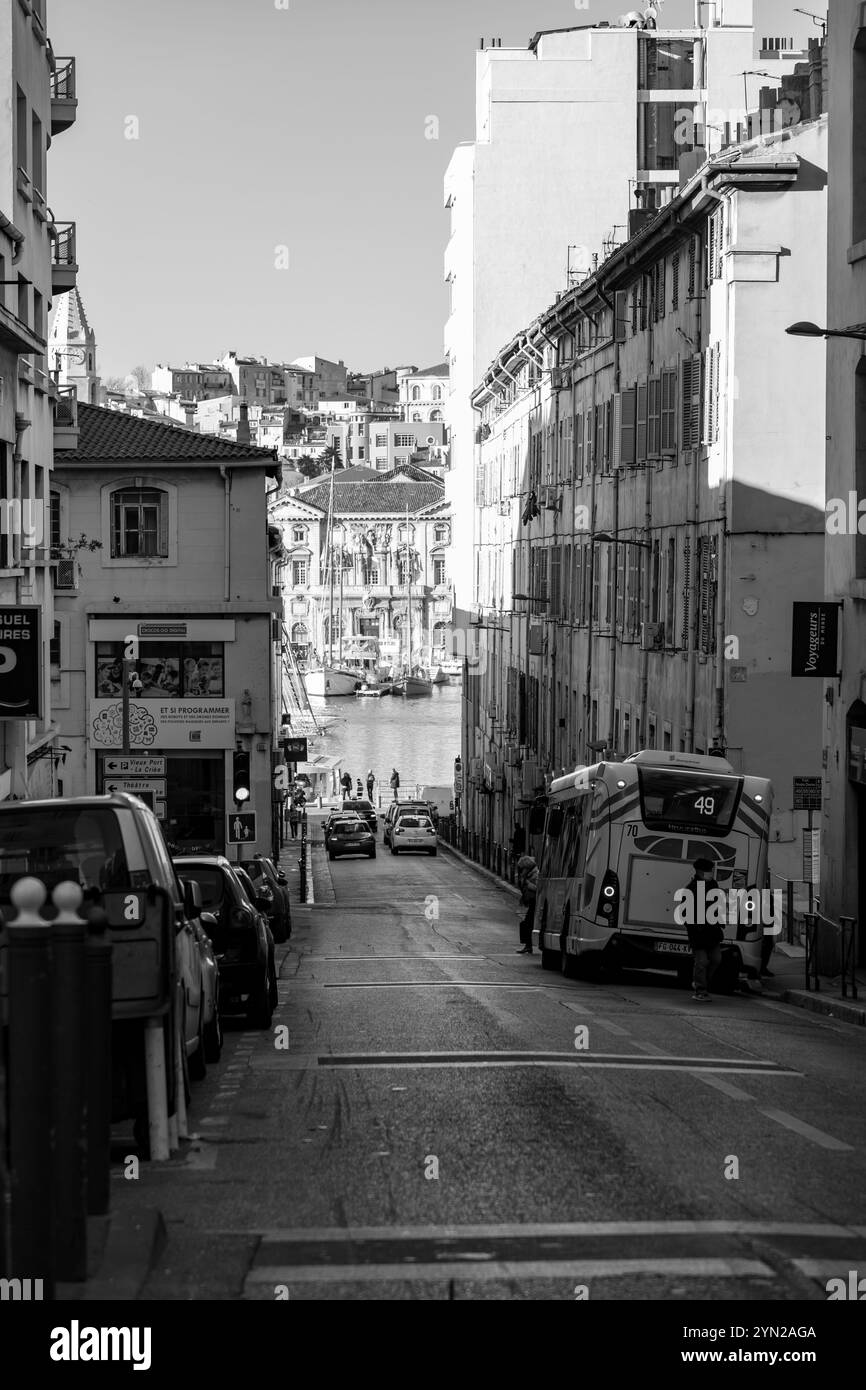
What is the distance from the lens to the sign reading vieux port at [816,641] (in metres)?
25.5

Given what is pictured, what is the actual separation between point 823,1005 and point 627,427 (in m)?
23.6

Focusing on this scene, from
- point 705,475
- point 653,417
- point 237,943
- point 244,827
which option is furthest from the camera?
point 244,827

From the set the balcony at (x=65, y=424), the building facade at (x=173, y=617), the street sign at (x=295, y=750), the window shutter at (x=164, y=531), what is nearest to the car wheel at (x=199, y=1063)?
the balcony at (x=65, y=424)

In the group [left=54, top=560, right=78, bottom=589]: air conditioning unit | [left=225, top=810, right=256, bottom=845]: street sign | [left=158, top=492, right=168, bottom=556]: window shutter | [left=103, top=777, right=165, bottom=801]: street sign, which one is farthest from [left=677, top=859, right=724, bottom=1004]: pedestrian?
[left=158, top=492, right=168, bottom=556]: window shutter

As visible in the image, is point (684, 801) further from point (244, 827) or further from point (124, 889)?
point (244, 827)

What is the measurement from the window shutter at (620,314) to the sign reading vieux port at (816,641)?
20.6m

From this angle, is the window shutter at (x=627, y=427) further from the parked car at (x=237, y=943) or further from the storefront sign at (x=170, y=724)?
the parked car at (x=237, y=943)

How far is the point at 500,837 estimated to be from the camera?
69.9m

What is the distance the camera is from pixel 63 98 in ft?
132

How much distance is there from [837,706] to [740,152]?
39.5 ft

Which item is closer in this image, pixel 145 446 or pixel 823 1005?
pixel 823 1005

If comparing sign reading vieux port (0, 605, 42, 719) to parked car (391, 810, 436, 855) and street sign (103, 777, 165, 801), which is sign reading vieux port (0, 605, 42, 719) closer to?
street sign (103, 777, 165, 801)

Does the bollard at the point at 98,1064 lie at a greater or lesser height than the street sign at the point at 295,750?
greater

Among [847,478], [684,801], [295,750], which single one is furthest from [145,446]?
[684,801]
